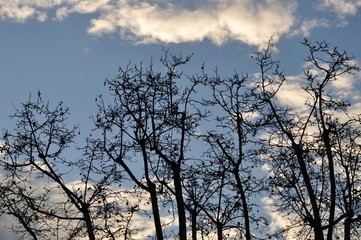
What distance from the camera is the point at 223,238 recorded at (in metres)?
26.4

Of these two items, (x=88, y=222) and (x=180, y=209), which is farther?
(x=88, y=222)

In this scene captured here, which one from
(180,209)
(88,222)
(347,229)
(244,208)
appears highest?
(88,222)

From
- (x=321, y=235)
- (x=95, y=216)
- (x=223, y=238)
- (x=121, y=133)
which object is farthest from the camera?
(x=223, y=238)

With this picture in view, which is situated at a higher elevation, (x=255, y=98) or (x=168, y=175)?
(x=255, y=98)

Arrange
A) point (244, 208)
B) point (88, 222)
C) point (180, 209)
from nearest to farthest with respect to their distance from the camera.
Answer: point (180, 209), point (244, 208), point (88, 222)

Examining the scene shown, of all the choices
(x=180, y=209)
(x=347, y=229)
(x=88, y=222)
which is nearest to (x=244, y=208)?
(x=180, y=209)

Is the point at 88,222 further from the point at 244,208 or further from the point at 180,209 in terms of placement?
the point at 244,208

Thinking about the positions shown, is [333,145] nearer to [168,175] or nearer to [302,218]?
[302,218]

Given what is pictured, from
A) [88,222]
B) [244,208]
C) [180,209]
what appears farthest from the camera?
[88,222]

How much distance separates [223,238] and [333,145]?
25.2 feet

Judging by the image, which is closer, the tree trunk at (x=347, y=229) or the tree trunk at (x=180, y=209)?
the tree trunk at (x=180, y=209)

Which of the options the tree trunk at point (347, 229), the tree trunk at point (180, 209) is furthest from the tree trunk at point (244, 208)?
the tree trunk at point (347, 229)

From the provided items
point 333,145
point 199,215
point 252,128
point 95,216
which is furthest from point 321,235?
point 95,216

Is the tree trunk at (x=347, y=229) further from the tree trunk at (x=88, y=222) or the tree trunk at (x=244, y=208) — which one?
the tree trunk at (x=88, y=222)
